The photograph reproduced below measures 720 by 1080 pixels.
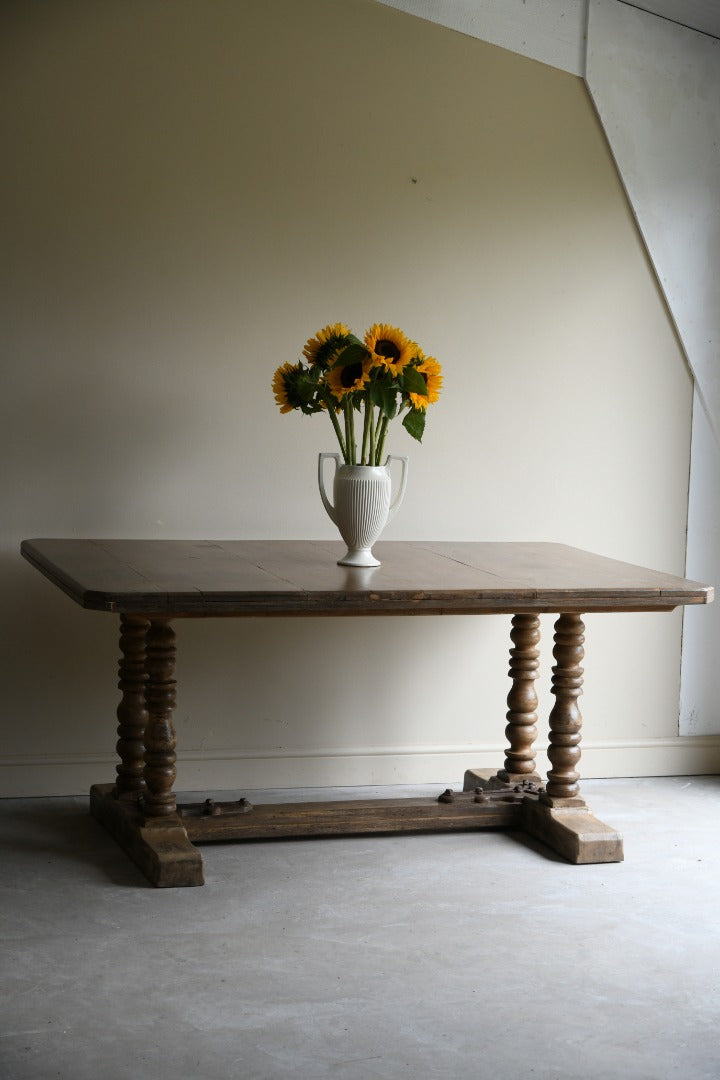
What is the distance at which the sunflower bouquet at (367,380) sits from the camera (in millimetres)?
3236

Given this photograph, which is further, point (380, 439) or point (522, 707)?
point (522, 707)

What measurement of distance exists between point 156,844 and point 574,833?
1047 millimetres

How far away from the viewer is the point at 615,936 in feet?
9.46

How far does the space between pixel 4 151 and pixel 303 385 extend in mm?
1120

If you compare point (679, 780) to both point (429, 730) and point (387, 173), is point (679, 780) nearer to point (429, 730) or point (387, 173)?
point (429, 730)

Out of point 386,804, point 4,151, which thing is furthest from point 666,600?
point 4,151

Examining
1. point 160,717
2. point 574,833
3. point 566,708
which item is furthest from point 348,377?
point 574,833

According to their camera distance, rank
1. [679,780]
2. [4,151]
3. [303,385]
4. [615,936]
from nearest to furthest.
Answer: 1. [615,936]
2. [303,385]
3. [4,151]
4. [679,780]

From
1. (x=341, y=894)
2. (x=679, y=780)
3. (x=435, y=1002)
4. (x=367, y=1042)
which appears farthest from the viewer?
(x=679, y=780)

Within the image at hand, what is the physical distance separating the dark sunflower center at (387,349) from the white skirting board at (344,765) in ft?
4.43

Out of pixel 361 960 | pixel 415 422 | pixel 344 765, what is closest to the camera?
pixel 361 960

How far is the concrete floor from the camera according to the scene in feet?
7.45

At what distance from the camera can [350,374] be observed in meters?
3.27

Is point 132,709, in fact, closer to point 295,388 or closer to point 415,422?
point 295,388
